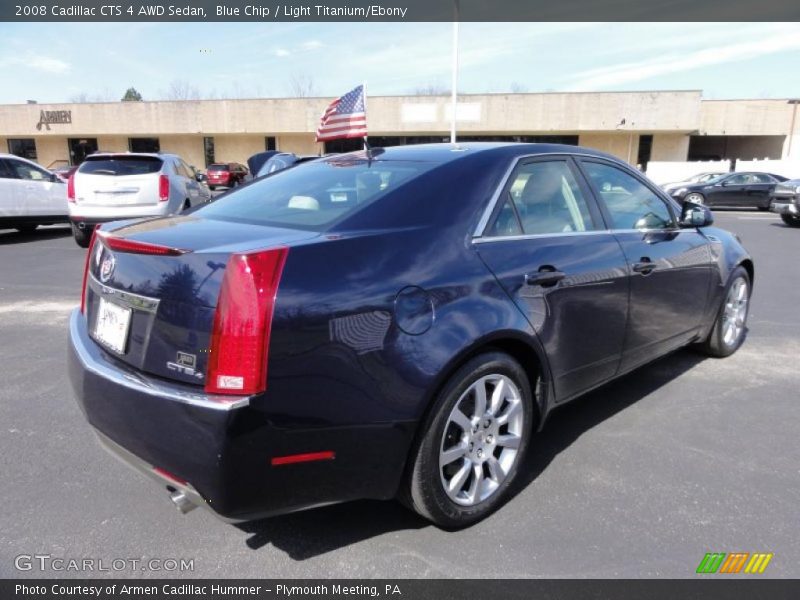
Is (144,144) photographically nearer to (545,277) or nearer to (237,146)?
(237,146)

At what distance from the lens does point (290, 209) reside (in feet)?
9.18

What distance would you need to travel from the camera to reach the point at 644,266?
11.4ft

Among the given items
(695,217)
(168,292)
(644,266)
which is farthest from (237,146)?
(168,292)

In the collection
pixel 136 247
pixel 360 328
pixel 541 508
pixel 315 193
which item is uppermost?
pixel 315 193

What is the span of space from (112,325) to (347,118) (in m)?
8.88

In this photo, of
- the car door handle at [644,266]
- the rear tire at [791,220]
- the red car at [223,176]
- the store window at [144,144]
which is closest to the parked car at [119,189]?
the car door handle at [644,266]

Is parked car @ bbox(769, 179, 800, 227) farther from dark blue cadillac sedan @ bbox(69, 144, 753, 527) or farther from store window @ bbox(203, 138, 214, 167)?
store window @ bbox(203, 138, 214, 167)

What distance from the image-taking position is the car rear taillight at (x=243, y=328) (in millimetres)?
1934

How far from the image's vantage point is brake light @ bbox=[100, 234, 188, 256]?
2163 millimetres

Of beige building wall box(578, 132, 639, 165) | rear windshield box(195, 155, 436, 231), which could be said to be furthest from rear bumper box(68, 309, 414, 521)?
beige building wall box(578, 132, 639, 165)

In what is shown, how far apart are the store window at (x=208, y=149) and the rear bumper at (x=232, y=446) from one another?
43.7 m

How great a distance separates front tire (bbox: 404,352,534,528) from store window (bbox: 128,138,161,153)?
46.5 m
